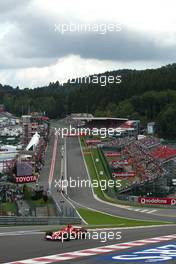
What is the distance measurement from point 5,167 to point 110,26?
2082 inches

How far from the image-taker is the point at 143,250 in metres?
14.0

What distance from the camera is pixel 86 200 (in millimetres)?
48781

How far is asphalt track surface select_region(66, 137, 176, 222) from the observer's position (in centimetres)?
3806

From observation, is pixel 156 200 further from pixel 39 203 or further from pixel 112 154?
pixel 112 154

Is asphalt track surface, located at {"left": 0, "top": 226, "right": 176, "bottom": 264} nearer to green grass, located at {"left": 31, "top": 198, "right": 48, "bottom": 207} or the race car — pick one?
the race car

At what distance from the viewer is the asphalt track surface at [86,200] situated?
38062 millimetres

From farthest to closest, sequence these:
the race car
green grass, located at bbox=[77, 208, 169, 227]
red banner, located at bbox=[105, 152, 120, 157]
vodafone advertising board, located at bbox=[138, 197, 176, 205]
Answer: red banner, located at bbox=[105, 152, 120, 157] < vodafone advertising board, located at bbox=[138, 197, 176, 205] < green grass, located at bbox=[77, 208, 169, 227] < the race car

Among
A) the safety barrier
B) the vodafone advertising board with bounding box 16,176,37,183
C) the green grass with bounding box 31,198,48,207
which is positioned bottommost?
the safety barrier

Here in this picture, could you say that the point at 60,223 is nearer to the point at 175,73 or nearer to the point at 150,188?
the point at 150,188

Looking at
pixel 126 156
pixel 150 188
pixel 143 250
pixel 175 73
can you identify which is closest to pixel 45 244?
pixel 143 250

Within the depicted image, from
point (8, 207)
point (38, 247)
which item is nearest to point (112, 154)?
point (8, 207)

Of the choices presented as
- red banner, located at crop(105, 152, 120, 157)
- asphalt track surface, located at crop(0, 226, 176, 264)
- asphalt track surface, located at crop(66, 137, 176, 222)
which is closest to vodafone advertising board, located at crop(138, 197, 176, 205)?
asphalt track surface, located at crop(66, 137, 176, 222)

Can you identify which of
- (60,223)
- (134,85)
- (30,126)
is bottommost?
(60,223)

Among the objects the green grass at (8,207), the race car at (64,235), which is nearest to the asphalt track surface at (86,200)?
the green grass at (8,207)
